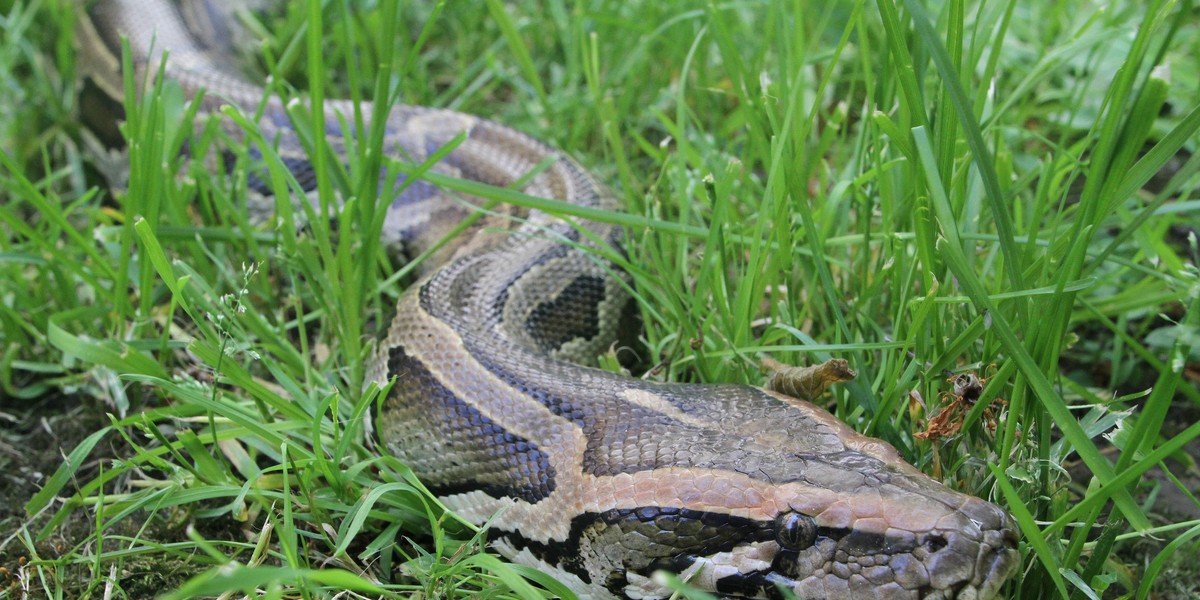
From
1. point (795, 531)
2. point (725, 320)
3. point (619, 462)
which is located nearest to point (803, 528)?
point (795, 531)

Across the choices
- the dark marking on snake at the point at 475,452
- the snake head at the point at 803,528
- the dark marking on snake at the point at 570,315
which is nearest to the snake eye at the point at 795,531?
the snake head at the point at 803,528

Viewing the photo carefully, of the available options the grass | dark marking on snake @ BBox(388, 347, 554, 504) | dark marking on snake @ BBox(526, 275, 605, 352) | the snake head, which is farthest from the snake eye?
dark marking on snake @ BBox(526, 275, 605, 352)

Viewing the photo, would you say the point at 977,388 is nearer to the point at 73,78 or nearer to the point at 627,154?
the point at 627,154

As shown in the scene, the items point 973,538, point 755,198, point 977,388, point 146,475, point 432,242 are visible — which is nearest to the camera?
point 973,538

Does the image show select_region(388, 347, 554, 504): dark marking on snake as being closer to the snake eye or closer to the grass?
the grass

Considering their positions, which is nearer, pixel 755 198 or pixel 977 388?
pixel 977 388

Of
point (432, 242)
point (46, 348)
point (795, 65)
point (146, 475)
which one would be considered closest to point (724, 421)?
point (795, 65)

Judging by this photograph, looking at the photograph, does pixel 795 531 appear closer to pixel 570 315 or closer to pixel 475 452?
pixel 475 452

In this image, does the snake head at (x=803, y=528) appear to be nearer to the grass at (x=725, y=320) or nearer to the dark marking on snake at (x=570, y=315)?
the grass at (x=725, y=320)
